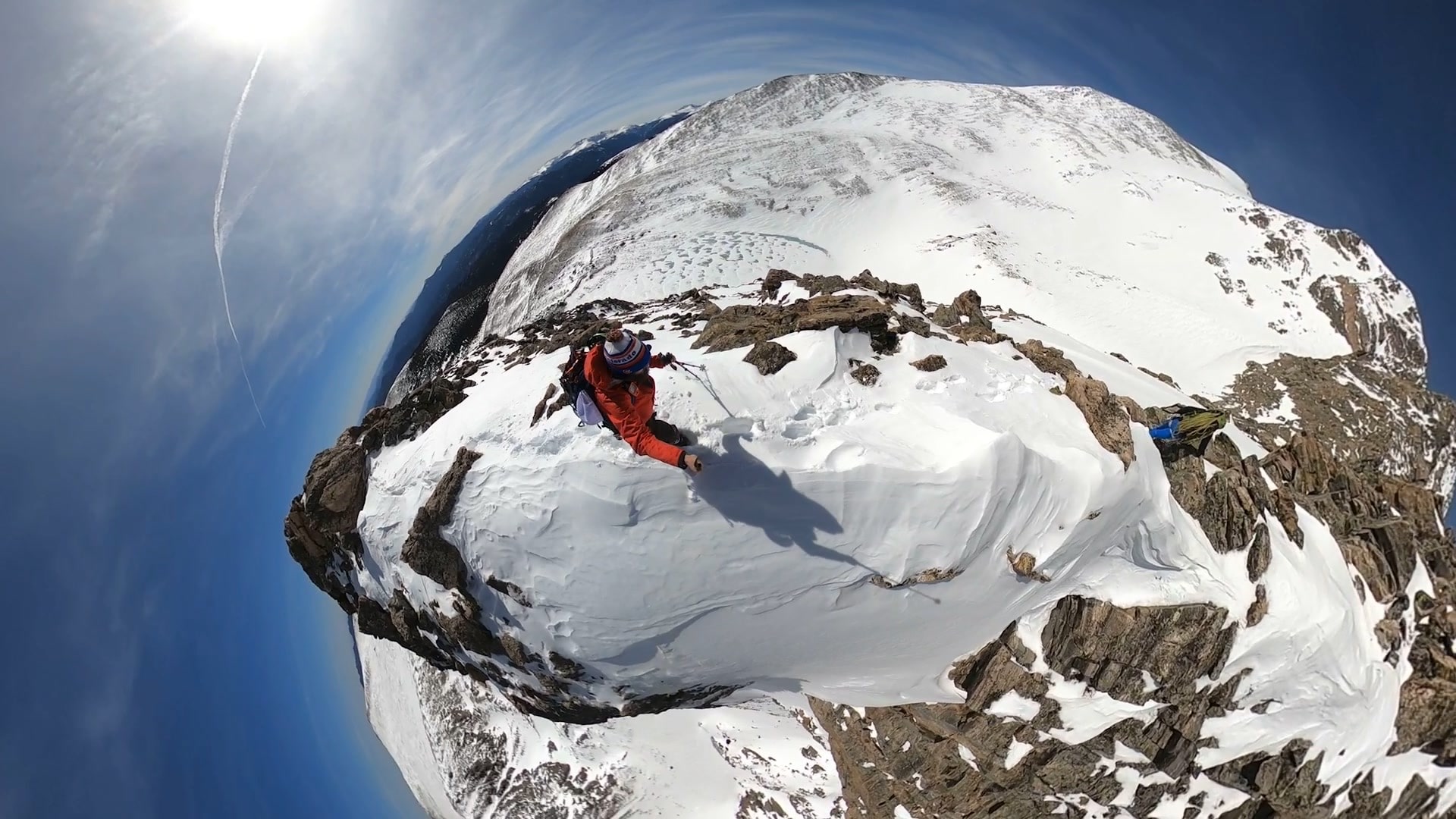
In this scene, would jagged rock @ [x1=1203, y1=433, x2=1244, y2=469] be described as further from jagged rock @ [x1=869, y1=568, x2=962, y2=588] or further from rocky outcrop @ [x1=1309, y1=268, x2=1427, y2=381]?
rocky outcrop @ [x1=1309, y1=268, x2=1427, y2=381]

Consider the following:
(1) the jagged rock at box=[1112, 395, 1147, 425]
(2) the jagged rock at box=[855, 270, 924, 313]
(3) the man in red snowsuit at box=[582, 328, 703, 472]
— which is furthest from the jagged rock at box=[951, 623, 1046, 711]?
(2) the jagged rock at box=[855, 270, 924, 313]

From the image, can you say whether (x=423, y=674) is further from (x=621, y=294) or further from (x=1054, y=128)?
(x=1054, y=128)

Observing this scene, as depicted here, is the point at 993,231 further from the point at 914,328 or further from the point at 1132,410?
the point at 914,328

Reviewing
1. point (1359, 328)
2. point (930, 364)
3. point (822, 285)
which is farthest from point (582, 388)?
point (1359, 328)

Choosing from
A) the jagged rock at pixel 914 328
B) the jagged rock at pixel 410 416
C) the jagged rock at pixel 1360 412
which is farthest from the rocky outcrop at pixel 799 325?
the jagged rock at pixel 1360 412

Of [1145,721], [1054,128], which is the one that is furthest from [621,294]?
[1054,128]

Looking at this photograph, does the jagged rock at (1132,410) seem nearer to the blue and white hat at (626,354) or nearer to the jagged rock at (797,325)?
the jagged rock at (797,325)
